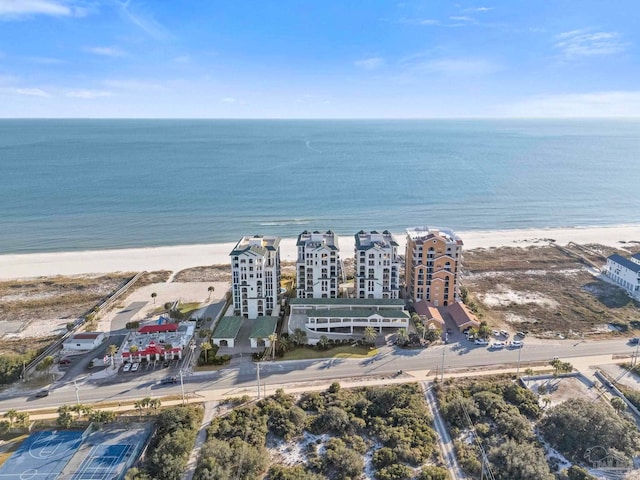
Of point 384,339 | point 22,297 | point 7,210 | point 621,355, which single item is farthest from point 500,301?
point 7,210

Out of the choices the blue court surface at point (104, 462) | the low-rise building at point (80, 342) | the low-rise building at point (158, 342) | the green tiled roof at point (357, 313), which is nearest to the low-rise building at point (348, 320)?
the green tiled roof at point (357, 313)

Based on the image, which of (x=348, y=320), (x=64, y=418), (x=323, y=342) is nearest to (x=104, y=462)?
(x=64, y=418)

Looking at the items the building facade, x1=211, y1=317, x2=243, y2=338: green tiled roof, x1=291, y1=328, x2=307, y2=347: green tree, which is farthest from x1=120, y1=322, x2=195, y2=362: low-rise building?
the building facade

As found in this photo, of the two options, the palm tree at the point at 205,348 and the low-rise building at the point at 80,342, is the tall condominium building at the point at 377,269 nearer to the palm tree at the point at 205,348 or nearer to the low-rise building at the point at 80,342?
the palm tree at the point at 205,348

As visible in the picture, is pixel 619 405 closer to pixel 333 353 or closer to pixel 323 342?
pixel 333 353

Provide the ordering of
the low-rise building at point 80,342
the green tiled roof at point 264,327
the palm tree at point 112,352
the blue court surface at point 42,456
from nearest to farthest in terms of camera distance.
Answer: the blue court surface at point 42,456
the palm tree at point 112,352
the low-rise building at point 80,342
the green tiled roof at point 264,327
